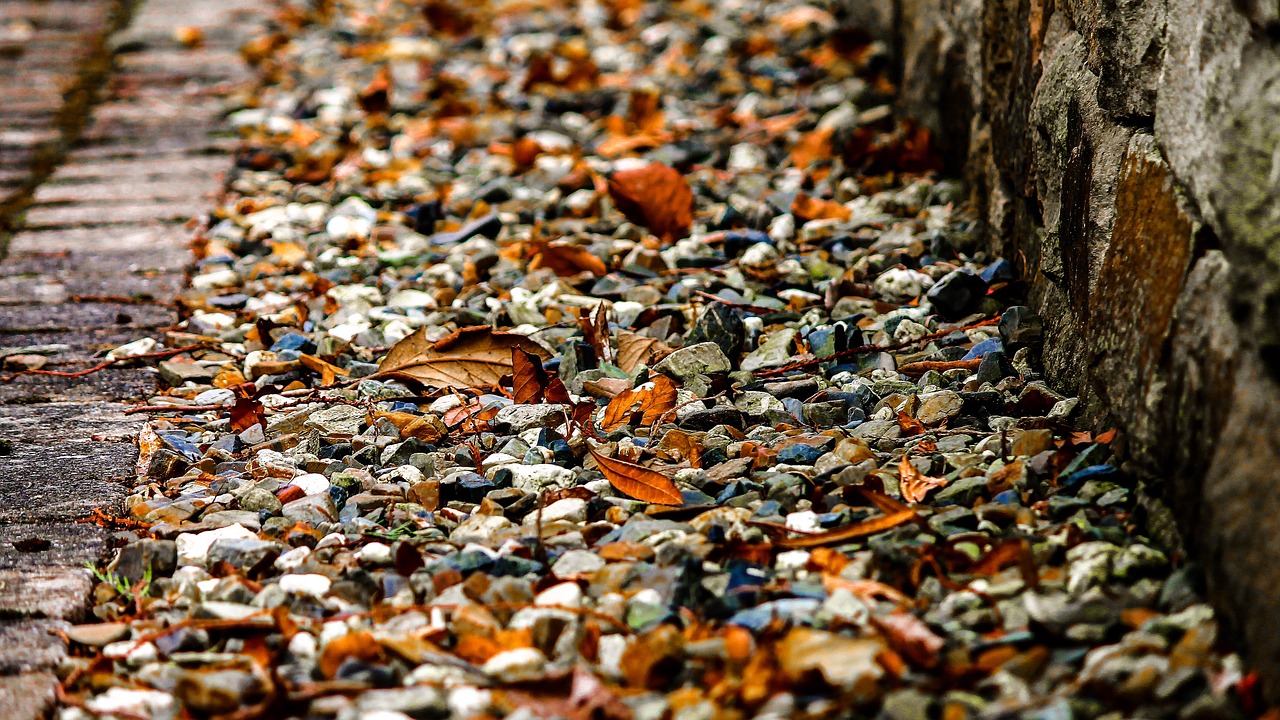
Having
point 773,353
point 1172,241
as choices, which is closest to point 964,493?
point 1172,241

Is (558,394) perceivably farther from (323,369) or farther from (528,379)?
(323,369)

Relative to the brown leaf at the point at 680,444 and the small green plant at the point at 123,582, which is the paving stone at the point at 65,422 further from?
the brown leaf at the point at 680,444

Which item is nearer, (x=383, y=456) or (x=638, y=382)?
(x=383, y=456)

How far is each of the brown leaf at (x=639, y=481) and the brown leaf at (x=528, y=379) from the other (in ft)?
0.97

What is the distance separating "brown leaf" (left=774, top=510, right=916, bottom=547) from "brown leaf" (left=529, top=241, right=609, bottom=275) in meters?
1.10

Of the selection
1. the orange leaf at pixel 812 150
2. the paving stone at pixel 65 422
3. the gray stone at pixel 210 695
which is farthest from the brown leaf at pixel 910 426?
the orange leaf at pixel 812 150

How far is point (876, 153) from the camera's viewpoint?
2838mm

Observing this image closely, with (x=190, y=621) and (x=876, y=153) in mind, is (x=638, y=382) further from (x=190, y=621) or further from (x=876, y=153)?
(x=876, y=153)

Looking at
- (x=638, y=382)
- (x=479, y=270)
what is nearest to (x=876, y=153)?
(x=479, y=270)

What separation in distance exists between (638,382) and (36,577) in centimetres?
89

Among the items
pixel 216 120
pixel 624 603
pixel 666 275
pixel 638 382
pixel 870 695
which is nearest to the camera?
pixel 870 695

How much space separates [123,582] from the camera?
1537 mm

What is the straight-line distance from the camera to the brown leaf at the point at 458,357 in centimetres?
207

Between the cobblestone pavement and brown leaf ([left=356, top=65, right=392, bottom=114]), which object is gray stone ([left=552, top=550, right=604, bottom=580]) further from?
brown leaf ([left=356, top=65, right=392, bottom=114])
